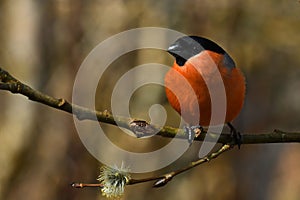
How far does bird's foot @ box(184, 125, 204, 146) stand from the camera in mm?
1510

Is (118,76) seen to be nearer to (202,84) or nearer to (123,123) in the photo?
(202,84)

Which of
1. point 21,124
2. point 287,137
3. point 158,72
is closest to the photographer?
point 287,137

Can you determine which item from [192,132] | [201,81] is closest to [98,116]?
[192,132]

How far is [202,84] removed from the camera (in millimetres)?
1649

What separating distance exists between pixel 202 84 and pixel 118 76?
114 inches

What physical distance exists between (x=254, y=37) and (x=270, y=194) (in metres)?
1.05

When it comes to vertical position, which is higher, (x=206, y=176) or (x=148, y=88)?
(x=148, y=88)

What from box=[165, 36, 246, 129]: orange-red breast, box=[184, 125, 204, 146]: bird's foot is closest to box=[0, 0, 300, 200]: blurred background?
box=[165, 36, 246, 129]: orange-red breast

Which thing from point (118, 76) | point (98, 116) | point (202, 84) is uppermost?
point (118, 76)

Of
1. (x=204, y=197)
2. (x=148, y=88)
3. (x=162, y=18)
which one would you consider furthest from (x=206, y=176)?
(x=162, y=18)

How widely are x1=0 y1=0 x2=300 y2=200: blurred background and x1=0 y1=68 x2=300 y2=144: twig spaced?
2.77 meters

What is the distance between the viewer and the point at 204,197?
15.3 ft

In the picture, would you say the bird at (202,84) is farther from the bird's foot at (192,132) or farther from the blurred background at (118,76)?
the blurred background at (118,76)

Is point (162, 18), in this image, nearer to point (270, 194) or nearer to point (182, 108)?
point (270, 194)
